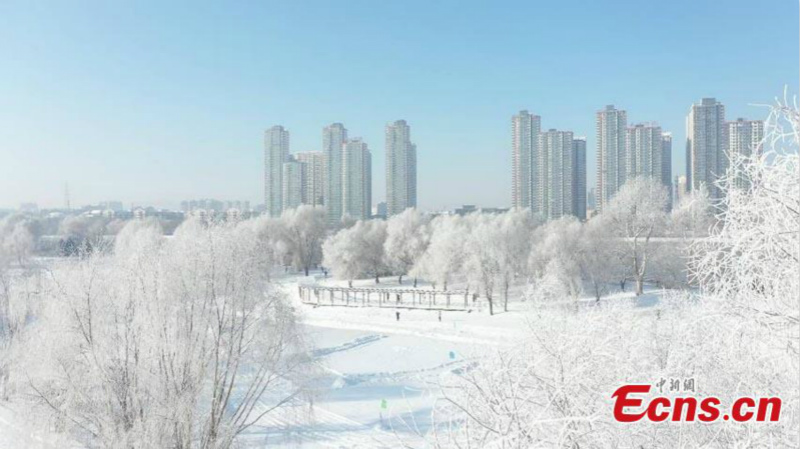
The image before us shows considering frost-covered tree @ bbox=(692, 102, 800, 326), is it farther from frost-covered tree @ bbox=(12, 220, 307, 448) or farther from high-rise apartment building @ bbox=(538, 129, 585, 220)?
high-rise apartment building @ bbox=(538, 129, 585, 220)

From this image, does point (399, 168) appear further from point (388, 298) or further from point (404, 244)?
point (388, 298)

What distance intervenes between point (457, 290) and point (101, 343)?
98.3 feet

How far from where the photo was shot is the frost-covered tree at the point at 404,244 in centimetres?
4909

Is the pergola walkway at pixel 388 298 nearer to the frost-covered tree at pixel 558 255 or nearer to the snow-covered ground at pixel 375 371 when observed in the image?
the snow-covered ground at pixel 375 371

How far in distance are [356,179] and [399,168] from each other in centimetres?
600

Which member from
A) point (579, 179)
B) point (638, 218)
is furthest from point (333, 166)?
point (638, 218)

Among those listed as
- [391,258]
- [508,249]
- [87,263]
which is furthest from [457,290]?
[87,263]

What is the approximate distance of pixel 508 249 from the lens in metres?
34.9

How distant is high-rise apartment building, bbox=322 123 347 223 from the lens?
80.1 meters

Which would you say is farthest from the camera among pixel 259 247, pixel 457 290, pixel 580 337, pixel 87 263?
pixel 457 290

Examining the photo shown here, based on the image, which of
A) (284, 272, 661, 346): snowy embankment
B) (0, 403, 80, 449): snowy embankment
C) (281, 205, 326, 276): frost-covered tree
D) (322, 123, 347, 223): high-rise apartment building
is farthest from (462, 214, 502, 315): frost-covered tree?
(322, 123, 347, 223): high-rise apartment building

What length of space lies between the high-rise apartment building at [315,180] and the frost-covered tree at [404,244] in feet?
105

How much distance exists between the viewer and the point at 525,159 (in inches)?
2515

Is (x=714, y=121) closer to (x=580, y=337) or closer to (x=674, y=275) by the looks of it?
(x=674, y=275)
